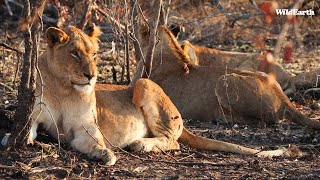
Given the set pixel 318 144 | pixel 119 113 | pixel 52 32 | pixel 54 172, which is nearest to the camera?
pixel 54 172

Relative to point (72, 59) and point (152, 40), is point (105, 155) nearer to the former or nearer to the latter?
point (72, 59)

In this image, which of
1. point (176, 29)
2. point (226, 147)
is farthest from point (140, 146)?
point (176, 29)

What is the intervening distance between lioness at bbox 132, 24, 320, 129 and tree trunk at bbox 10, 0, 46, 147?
2.56m

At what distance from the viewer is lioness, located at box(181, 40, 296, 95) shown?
31.4 ft

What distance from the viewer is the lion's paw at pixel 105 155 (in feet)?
17.7

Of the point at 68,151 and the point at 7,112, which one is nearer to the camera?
the point at 68,151

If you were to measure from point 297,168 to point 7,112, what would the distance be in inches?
95.0

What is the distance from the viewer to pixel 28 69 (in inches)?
204

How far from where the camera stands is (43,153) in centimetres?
537

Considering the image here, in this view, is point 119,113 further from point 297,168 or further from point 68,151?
point 297,168

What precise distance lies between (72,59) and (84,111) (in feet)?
1.38

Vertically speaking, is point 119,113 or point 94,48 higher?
point 94,48

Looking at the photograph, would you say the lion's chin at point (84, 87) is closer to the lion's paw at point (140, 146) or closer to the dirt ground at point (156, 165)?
the dirt ground at point (156, 165)

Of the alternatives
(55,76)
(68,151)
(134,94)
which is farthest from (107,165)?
(134,94)
